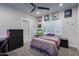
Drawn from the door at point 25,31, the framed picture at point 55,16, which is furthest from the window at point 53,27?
the door at point 25,31

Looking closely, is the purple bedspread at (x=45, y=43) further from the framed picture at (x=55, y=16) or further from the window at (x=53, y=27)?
the framed picture at (x=55, y=16)

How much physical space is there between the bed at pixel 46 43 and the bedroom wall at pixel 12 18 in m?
0.23

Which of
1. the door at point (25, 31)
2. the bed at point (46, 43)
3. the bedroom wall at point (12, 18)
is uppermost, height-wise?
the bedroom wall at point (12, 18)

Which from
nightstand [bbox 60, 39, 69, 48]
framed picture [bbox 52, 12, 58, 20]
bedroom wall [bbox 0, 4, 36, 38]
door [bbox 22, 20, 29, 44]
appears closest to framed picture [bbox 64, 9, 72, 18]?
framed picture [bbox 52, 12, 58, 20]

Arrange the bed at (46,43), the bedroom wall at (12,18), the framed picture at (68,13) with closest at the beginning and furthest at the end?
the bedroom wall at (12,18)
the framed picture at (68,13)
the bed at (46,43)

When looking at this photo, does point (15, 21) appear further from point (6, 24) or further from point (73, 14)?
point (73, 14)

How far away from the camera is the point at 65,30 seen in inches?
79.3

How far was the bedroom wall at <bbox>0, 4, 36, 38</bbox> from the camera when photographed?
181cm

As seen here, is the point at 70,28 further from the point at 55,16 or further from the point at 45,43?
the point at 45,43

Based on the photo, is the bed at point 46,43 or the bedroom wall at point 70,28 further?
the bed at point 46,43

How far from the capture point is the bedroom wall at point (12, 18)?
71.1 inches

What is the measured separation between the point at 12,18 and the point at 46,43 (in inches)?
40.3

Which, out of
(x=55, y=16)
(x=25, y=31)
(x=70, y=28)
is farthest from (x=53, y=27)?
(x=25, y=31)

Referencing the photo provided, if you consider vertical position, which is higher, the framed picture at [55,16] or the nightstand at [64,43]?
the framed picture at [55,16]
